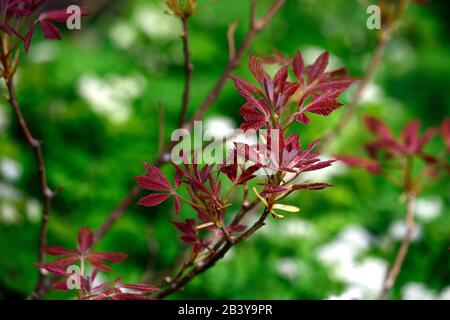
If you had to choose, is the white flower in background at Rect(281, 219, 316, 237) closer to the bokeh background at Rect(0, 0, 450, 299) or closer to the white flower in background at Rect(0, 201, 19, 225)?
the bokeh background at Rect(0, 0, 450, 299)

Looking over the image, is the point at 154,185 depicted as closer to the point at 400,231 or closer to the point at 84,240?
the point at 84,240

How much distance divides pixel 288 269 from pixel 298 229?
0.26m

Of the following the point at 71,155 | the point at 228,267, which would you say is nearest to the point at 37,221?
the point at 71,155

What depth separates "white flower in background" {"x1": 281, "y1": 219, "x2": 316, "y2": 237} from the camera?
1.98m

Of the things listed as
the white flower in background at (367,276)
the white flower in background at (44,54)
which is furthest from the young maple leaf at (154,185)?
the white flower in background at (44,54)

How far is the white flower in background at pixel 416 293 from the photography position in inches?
60.6

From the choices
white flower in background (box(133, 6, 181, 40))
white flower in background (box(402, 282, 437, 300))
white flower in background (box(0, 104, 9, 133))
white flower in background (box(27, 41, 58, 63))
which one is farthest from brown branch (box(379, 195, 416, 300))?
white flower in background (box(27, 41, 58, 63))

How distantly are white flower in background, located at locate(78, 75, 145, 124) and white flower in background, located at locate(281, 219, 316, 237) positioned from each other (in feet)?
2.93

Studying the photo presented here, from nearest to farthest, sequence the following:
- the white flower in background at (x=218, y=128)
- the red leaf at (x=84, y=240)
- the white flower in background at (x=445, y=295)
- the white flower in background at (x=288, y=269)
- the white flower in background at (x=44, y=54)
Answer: the red leaf at (x=84, y=240)
the white flower in background at (x=445, y=295)
the white flower in background at (x=288, y=269)
the white flower in background at (x=218, y=128)
the white flower in background at (x=44, y=54)

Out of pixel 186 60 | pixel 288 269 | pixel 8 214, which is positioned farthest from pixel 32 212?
pixel 186 60

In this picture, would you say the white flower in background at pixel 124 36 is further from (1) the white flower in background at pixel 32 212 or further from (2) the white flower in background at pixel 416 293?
(2) the white flower in background at pixel 416 293

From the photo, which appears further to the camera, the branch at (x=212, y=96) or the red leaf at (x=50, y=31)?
the branch at (x=212, y=96)

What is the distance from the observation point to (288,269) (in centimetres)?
176

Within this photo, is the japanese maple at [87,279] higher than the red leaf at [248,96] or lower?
lower
